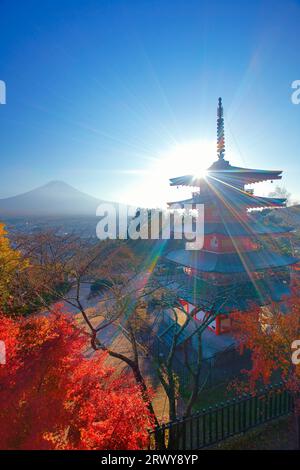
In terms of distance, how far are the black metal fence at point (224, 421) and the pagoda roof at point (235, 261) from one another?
519 centimetres

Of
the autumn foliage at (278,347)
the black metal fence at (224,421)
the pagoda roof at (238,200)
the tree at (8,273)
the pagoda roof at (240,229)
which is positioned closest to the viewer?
the black metal fence at (224,421)

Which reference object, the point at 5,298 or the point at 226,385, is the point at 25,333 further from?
the point at 5,298

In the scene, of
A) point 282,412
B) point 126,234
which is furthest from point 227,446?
point 126,234

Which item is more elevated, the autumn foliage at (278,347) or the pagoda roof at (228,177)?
the pagoda roof at (228,177)

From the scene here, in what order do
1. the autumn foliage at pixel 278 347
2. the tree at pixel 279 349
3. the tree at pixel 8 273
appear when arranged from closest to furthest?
the tree at pixel 279 349 → the autumn foliage at pixel 278 347 → the tree at pixel 8 273

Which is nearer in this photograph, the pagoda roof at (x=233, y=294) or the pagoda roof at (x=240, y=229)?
the pagoda roof at (x=233, y=294)

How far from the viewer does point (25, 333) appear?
27.7ft

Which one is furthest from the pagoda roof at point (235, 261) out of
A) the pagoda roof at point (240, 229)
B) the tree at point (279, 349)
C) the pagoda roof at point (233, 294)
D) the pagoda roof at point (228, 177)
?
the pagoda roof at point (228, 177)

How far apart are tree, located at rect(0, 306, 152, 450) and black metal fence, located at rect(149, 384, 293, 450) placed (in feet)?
2.51

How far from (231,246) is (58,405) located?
404 inches

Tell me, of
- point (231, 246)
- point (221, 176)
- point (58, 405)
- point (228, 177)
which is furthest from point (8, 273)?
point (228, 177)

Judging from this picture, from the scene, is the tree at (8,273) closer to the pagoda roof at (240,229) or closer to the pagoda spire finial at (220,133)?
the pagoda roof at (240,229)

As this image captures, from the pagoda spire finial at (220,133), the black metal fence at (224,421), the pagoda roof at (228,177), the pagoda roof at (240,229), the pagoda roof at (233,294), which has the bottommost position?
the black metal fence at (224,421)

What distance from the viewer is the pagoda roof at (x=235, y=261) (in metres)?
11.8
